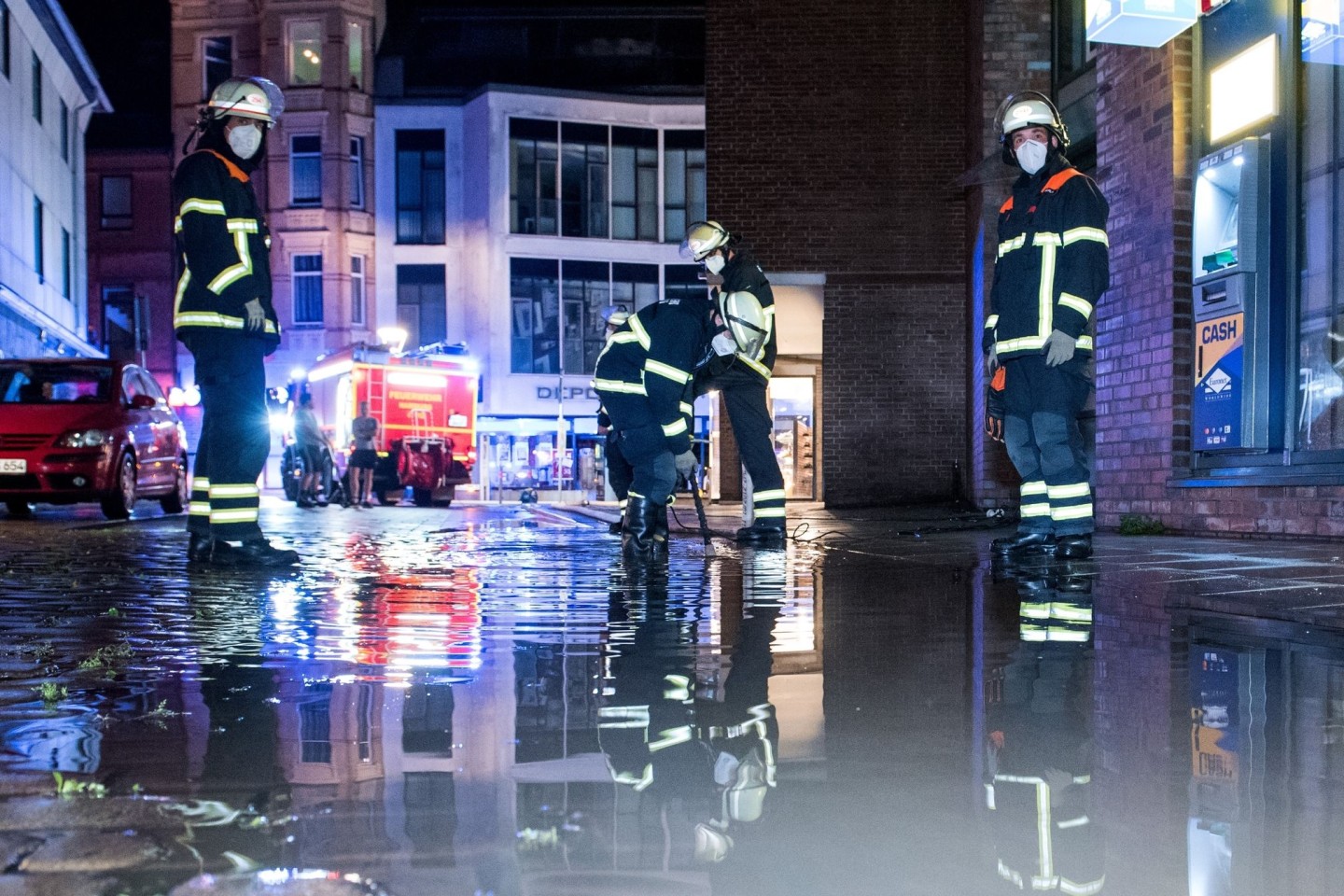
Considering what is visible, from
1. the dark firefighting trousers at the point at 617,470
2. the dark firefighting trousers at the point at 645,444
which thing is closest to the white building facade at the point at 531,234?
the dark firefighting trousers at the point at 617,470

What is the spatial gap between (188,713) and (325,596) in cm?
281

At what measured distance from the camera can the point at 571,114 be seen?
3838 cm

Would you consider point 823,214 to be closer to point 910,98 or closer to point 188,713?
point 910,98

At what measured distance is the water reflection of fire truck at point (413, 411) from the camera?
24812 millimetres

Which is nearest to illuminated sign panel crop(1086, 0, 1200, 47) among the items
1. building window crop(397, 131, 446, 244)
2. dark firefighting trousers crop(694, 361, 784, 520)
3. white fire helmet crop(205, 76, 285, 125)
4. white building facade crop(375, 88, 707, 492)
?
dark firefighting trousers crop(694, 361, 784, 520)

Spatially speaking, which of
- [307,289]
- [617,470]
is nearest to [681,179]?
[307,289]

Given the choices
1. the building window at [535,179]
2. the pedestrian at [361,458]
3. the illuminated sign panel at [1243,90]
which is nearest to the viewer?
the illuminated sign panel at [1243,90]

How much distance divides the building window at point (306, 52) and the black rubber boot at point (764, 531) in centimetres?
3216

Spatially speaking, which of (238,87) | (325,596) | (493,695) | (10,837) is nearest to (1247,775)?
(493,695)

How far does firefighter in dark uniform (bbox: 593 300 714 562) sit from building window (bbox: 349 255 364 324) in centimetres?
3103

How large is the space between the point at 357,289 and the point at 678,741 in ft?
123

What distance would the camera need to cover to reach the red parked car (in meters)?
14.6

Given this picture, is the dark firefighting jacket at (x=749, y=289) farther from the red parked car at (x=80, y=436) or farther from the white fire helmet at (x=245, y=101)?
the red parked car at (x=80, y=436)

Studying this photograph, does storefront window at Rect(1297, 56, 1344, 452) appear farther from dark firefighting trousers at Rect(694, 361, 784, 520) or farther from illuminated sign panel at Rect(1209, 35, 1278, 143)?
dark firefighting trousers at Rect(694, 361, 784, 520)
